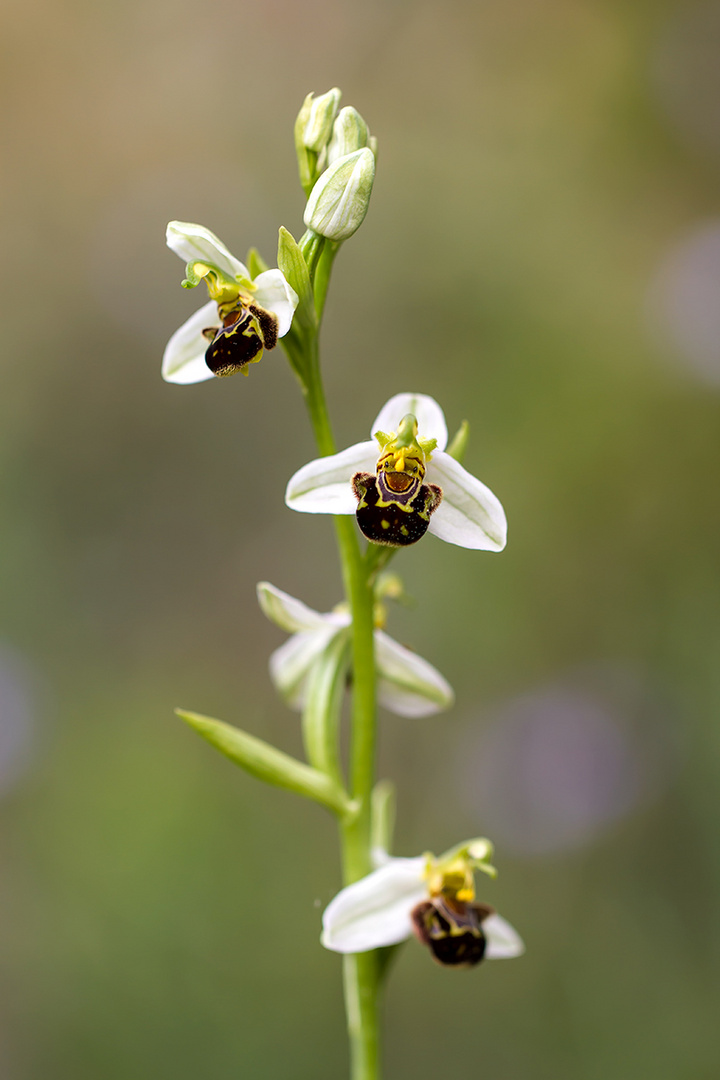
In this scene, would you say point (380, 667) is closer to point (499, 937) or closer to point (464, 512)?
point (464, 512)

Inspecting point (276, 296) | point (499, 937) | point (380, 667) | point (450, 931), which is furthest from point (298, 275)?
point (499, 937)

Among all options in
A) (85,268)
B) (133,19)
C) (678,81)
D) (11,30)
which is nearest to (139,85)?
(133,19)

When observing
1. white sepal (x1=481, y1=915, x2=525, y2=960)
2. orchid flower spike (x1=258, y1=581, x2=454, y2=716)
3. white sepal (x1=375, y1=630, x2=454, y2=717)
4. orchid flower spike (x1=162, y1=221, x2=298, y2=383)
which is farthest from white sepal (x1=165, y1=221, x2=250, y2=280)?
white sepal (x1=481, y1=915, x2=525, y2=960)

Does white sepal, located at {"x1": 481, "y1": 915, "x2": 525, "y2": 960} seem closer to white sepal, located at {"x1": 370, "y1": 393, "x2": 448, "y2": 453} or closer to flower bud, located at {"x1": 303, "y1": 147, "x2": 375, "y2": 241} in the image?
white sepal, located at {"x1": 370, "y1": 393, "x2": 448, "y2": 453}

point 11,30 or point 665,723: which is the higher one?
point 11,30

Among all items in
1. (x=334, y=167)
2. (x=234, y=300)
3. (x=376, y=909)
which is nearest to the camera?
(x=334, y=167)

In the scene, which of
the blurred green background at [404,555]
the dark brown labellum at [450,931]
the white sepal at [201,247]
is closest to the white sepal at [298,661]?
the dark brown labellum at [450,931]

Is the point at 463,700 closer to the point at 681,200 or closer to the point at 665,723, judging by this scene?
the point at 665,723
